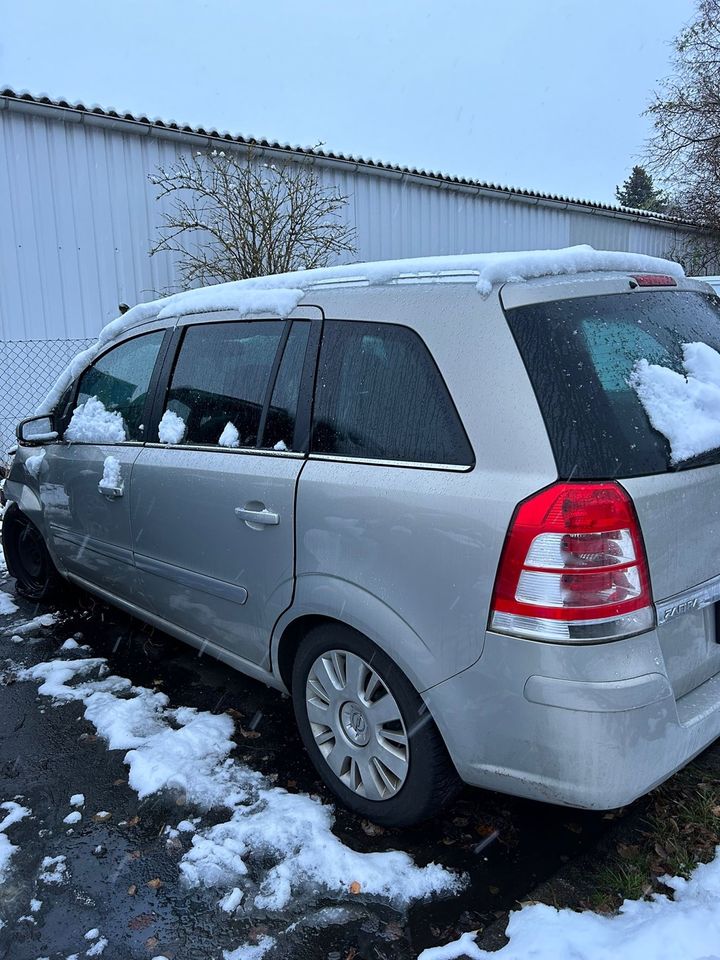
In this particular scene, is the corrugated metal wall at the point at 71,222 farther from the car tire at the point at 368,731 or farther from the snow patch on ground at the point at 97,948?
the snow patch on ground at the point at 97,948

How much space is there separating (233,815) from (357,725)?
0.59 metres

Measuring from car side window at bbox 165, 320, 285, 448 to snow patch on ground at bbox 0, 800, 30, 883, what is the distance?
158cm

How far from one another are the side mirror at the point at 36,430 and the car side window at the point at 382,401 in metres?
2.31

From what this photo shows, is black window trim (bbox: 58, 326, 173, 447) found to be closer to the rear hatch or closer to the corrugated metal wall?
the rear hatch

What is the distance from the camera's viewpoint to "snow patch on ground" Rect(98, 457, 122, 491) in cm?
352

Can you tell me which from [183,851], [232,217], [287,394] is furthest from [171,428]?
[232,217]

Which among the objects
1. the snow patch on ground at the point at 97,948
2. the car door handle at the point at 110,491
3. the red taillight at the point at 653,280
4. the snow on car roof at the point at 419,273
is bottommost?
the snow patch on ground at the point at 97,948

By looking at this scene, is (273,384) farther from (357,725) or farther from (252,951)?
(252,951)

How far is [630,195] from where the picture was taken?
60250 millimetres

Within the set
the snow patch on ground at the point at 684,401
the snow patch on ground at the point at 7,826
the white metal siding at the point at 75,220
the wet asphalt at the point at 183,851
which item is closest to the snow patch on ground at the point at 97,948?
the wet asphalt at the point at 183,851

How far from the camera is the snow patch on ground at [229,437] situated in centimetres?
289

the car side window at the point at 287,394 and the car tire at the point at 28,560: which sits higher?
the car side window at the point at 287,394

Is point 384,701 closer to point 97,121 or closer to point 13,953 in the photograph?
point 13,953

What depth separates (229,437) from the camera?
293 centimetres
